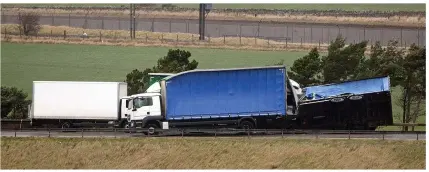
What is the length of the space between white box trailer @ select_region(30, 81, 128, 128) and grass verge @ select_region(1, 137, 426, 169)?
3.62m

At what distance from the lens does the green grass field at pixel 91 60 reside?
56.2 meters

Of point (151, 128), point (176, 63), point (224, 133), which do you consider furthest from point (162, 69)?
point (224, 133)

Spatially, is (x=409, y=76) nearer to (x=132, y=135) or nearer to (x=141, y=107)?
(x=141, y=107)

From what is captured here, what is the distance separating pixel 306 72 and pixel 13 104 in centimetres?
1382

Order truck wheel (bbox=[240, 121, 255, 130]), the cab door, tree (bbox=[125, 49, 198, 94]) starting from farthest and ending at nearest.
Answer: tree (bbox=[125, 49, 198, 94]), the cab door, truck wheel (bbox=[240, 121, 255, 130])

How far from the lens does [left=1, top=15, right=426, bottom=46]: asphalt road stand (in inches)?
2817

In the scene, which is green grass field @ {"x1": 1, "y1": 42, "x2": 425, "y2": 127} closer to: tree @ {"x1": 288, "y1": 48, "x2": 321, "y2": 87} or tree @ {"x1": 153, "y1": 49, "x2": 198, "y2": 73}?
tree @ {"x1": 153, "y1": 49, "x2": 198, "y2": 73}

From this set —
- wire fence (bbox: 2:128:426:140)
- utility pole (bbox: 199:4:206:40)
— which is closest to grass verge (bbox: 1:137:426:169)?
wire fence (bbox: 2:128:426:140)

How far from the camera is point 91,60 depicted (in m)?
60.2

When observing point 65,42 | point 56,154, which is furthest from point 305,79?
point 65,42

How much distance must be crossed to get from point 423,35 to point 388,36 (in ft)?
12.0

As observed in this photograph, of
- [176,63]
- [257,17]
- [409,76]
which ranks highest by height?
[257,17]

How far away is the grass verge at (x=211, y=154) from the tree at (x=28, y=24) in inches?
1484

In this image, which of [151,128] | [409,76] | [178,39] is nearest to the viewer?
[151,128]
